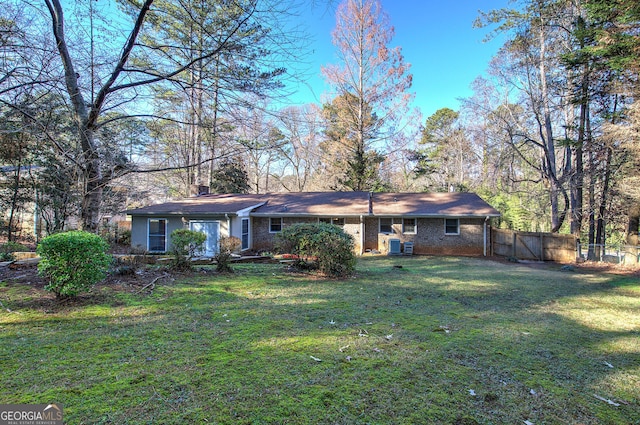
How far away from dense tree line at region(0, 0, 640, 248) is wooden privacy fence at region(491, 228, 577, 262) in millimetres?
2498

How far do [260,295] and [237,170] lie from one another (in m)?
19.5

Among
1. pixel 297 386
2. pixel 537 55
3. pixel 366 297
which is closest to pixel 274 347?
pixel 297 386

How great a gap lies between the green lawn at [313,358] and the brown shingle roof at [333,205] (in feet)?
33.2

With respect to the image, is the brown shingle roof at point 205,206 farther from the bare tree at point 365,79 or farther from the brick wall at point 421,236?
the bare tree at point 365,79

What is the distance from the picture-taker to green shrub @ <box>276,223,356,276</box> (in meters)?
8.61

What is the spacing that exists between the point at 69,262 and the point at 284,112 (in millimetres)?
4337

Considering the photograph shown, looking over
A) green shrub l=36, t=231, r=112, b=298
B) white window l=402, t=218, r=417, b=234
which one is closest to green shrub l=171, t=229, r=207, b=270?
green shrub l=36, t=231, r=112, b=298

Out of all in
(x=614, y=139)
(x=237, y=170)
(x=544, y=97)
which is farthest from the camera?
(x=237, y=170)

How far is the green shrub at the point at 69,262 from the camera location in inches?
186

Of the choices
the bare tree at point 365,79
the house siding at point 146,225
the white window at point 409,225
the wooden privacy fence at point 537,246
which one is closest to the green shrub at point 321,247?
A: the house siding at point 146,225

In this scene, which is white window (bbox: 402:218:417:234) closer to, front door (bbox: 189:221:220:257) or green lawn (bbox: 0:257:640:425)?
front door (bbox: 189:221:220:257)

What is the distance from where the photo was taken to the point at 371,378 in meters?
3.04

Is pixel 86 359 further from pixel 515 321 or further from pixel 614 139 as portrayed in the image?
pixel 614 139

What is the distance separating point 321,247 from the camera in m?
8.59
